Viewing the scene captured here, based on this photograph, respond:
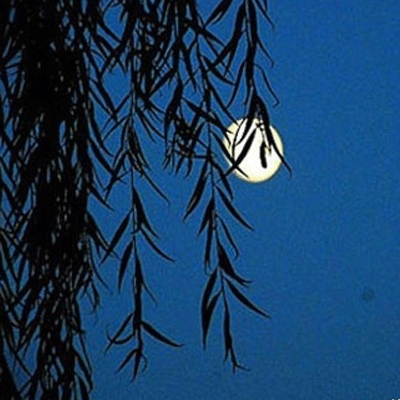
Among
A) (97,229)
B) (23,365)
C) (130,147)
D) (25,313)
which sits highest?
(130,147)

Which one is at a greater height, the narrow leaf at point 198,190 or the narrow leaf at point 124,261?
the narrow leaf at point 198,190

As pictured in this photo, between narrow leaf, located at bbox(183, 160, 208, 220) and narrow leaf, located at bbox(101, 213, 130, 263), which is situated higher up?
narrow leaf, located at bbox(183, 160, 208, 220)

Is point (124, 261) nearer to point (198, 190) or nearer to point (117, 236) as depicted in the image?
point (117, 236)

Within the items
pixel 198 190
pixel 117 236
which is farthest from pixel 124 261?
pixel 198 190

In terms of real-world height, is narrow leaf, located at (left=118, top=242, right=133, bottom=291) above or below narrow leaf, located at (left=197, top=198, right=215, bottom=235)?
below

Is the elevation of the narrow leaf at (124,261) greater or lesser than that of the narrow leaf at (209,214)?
lesser

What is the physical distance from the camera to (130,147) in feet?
8.31

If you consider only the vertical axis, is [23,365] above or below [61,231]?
below

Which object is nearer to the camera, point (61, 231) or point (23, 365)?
point (23, 365)

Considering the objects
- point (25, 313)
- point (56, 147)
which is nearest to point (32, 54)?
point (56, 147)

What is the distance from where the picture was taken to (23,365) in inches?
88.9

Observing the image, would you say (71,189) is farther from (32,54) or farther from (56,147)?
(32,54)

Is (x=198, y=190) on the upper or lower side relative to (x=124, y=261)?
upper

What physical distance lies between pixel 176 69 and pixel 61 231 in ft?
1.27
